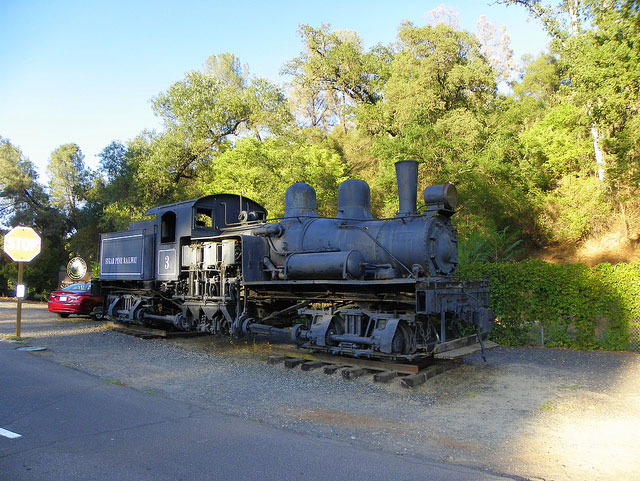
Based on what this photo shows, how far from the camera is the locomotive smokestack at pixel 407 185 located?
8.46 m

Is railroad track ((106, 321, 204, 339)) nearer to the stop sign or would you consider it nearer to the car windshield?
the stop sign

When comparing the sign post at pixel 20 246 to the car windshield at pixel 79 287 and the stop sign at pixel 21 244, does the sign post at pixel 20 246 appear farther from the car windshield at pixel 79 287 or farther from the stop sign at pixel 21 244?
the car windshield at pixel 79 287

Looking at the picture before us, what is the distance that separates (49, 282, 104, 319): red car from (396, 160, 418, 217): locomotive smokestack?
11.7m

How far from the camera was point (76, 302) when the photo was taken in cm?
1619

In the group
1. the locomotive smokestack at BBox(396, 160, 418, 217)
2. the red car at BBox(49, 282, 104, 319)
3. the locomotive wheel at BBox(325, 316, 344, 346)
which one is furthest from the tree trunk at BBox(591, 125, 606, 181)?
the red car at BBox(49, 282, 104, 319)

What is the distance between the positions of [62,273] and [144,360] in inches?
921

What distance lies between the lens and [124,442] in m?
4.75

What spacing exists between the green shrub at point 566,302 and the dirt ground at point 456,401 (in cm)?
47

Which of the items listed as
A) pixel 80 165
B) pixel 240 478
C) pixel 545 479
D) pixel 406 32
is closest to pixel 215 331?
pixel 240 478

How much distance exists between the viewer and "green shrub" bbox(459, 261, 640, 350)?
9.71 metres

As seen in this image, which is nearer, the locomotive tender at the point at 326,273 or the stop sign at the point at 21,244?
the locomotive tender at the point at 326,273

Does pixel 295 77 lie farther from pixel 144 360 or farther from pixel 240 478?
pixel 240 478

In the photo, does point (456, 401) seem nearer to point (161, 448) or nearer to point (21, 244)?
point (161, 448)

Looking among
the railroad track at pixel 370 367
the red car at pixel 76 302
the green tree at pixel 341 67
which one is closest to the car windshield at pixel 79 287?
the red car at pixel 76 302
